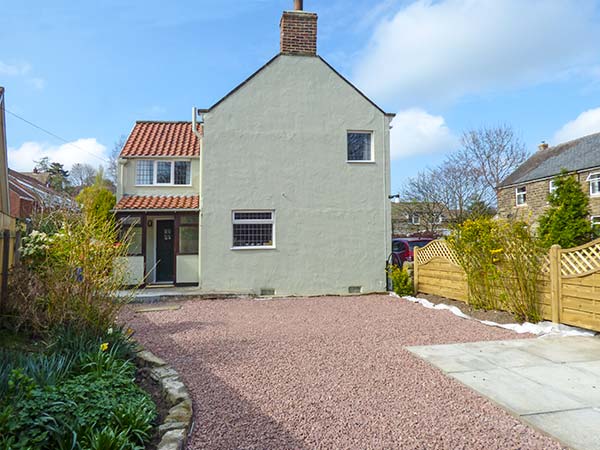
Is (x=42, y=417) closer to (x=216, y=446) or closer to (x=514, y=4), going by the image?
(x=216, y=446)

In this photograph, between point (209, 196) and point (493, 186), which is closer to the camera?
point (209, 196)

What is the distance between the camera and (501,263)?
8.33 meters

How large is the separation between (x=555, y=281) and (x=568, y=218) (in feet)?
32.0

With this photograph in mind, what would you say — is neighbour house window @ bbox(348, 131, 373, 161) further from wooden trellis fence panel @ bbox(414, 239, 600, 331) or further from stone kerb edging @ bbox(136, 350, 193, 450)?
stone kerb edging @ bbox(136, 350, 193, 450)

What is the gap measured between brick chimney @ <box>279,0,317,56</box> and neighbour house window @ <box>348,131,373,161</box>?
3028 millimetres

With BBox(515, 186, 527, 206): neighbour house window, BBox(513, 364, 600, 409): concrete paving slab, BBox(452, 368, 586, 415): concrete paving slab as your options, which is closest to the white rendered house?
BBox(513, 364, 600, 409): concrete paving slab

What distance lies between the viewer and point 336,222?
1291 centimetres

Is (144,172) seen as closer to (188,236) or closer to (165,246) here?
(165,246)

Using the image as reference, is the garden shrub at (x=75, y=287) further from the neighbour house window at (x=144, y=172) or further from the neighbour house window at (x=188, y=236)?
the neighbour house window at (x=144, y=172)

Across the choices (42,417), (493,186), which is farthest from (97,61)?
(493,186)

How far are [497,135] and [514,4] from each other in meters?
26.2

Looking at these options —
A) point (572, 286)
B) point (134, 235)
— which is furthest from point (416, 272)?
point (134, 235)

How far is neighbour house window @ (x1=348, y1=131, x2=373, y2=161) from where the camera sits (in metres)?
13.4

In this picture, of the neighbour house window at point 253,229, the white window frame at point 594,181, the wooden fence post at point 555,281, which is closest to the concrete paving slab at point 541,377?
the wooden fence post at point 555,281
